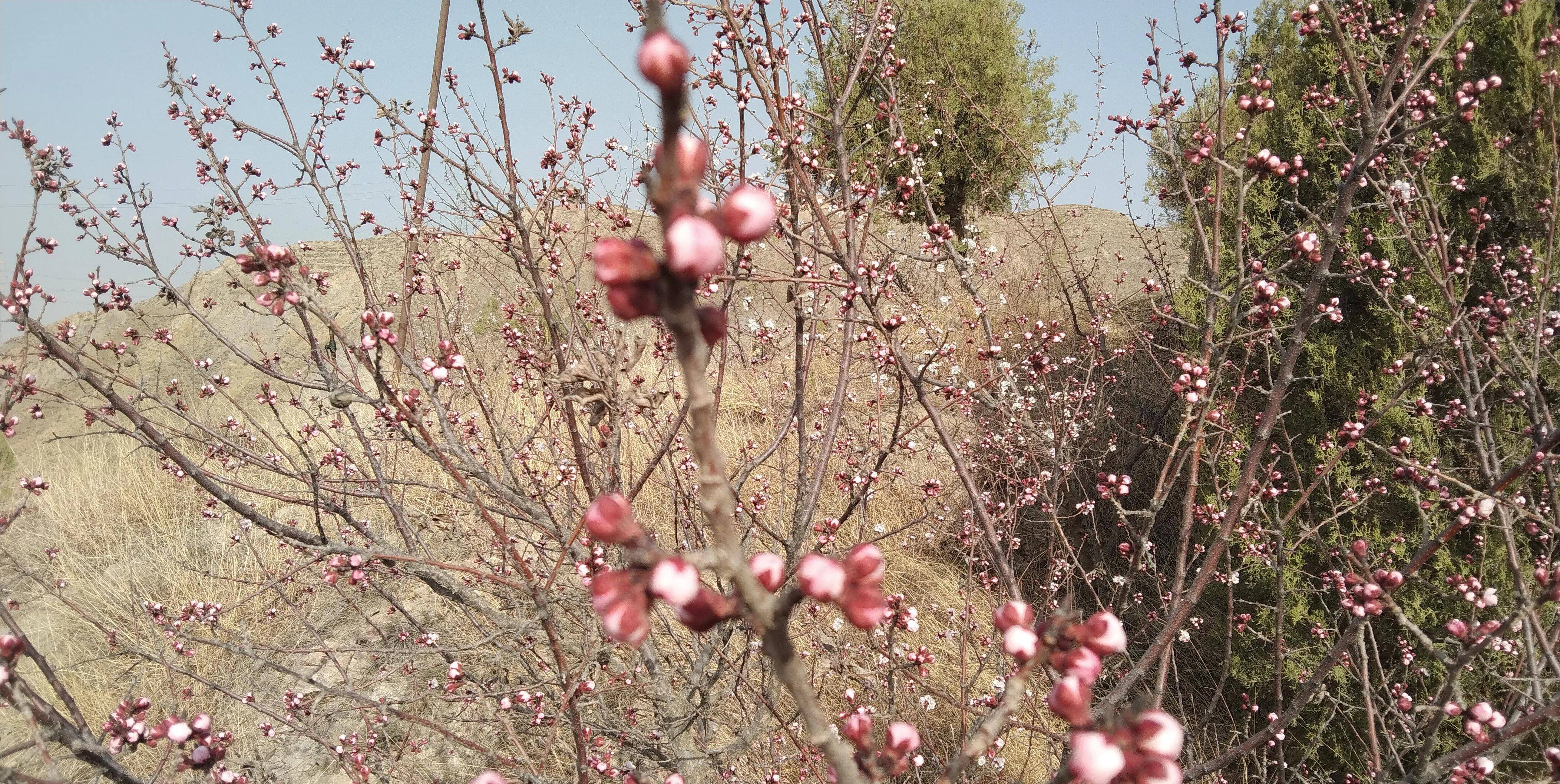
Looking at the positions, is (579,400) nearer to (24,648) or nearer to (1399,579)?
(24,648)

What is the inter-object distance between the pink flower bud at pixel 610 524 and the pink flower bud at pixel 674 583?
0.14 feet

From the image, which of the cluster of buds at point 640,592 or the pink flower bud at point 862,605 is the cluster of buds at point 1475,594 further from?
the cluster of buds at point 640,592

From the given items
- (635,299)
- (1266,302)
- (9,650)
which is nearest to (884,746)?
(635,299)

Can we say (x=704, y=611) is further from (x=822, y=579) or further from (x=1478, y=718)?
(x=1478, y=718)

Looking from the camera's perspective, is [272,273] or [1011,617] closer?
[1011,617]

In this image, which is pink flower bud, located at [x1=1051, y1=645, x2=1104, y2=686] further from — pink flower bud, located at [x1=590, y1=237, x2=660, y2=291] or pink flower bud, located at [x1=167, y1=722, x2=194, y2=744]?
pink flower bud, located at [x1=167, y1=722, x2=194, y2=744]

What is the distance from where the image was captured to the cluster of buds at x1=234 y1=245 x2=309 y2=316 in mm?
1212

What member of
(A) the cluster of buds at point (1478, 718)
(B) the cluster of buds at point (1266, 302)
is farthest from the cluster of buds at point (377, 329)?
(A) the cluster of buds at point (1478, 718)

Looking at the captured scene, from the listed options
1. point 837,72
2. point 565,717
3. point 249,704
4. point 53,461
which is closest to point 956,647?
point 565,717

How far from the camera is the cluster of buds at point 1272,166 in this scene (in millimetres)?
1659

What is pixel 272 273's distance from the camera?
1.22m

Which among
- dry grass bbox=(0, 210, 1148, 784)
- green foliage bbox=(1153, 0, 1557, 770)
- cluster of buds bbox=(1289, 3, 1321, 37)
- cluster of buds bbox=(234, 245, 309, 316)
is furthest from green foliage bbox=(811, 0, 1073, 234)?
cluster of buds bbox=(234, 245, 309, 316)

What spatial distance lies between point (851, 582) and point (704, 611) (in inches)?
5.7

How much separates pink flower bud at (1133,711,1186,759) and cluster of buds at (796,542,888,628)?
23cm
